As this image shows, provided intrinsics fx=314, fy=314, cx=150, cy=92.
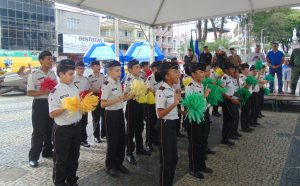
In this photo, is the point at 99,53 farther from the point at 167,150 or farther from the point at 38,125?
the point at 167,150

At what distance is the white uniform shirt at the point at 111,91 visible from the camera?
519cm

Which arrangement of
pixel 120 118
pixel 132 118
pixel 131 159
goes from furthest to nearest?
1. pixel 132 118
2. pixel 131 159
3. pixel 120 118

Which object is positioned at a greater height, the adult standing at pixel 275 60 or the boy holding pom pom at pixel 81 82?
the adult standing at pixel 275 60

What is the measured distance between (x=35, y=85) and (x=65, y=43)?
45.2 m

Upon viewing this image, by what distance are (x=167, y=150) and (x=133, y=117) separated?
2103 mm

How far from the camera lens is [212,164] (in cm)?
582

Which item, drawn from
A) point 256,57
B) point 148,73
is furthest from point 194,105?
point 256,57

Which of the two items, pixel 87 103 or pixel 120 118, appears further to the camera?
pixel 120 118

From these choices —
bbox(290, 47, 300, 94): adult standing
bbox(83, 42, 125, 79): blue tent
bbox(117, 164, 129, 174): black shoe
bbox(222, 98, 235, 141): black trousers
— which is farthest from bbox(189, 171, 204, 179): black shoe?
bbox(83, 42, 125, 79): blue tent

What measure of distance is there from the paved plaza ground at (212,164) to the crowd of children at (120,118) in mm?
243

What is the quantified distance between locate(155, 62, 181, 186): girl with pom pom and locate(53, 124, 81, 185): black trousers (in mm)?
1248

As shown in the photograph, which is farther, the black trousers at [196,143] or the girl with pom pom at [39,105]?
the girl with pom pom at [39,105]

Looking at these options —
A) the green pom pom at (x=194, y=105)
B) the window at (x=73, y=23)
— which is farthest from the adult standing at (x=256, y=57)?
the window at (x=73, y=23)

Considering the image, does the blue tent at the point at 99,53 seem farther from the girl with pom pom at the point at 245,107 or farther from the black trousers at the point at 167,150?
the black trousers at the point at 167,150
